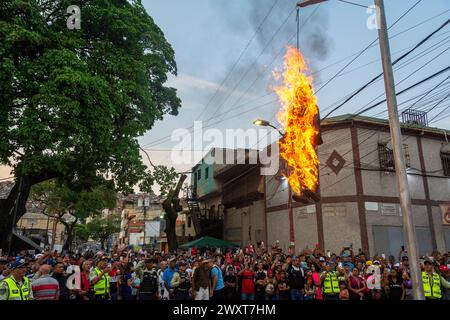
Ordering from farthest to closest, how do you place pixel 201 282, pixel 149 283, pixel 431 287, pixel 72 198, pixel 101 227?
pixel 101 227 < pixel 72 198 < pixel 201 282 < pixel 149 283 < pixel 431 287

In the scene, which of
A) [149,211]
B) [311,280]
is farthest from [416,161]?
[149,211]

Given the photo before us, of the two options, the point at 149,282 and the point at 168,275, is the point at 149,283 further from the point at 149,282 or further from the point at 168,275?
the point at 168,275

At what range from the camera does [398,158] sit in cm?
696

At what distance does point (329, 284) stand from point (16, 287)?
8.10m

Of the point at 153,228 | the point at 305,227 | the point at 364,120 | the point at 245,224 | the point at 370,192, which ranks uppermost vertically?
the point at 364,120

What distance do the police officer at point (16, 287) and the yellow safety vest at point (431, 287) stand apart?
9.71 metres

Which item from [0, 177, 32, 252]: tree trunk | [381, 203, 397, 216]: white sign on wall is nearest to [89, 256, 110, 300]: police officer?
[0, 177, 32, 252]: tree trunk

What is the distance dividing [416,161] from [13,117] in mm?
21427

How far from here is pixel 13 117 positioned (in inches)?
563

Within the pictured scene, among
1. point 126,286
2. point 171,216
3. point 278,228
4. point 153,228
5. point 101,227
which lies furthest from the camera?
point 101,227

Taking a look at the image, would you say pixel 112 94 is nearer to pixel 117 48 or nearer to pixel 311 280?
pixel 117 48

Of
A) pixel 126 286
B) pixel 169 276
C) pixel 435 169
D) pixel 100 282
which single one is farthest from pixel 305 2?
pixel 435 169

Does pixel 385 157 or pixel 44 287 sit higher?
pixel 385 157

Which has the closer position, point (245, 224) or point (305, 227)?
point (305, 227)
